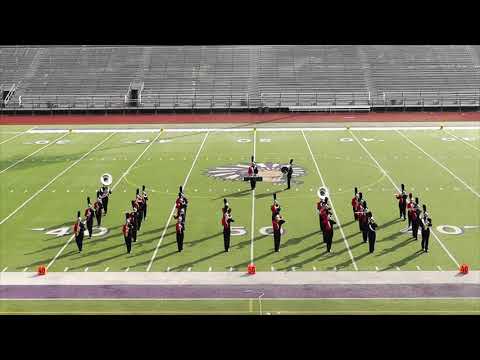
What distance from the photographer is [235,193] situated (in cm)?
2058

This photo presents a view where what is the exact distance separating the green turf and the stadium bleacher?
1139 inches

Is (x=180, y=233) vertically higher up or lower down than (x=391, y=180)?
lower down

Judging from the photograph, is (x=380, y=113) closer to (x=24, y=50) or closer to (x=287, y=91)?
(x=287, y=91)

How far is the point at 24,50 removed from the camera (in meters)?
51.3

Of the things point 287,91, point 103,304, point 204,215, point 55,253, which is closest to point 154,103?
point 287,91

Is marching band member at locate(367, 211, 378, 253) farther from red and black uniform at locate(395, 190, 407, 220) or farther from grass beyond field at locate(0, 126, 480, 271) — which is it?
red and black uniform at locate(395, 190, 407, 220)

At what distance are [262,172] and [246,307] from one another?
11261 mm

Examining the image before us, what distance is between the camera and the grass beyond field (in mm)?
15062

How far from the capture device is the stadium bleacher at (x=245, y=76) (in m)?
42.9

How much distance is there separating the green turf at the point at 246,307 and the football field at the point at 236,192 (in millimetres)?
1759

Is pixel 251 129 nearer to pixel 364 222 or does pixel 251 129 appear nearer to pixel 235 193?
pixel 235 193

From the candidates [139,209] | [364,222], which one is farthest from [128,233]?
[364,222]

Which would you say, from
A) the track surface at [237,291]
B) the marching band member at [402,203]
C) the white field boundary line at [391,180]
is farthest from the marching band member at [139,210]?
the white field boundary line at [391,180]

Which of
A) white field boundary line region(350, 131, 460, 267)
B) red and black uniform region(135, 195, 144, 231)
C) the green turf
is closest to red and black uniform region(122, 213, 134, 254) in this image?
red and black uniform region(135, 195, 144, 231)
